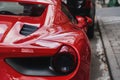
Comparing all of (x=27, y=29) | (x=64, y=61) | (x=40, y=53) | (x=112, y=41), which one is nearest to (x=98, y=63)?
(x=112, y=41)

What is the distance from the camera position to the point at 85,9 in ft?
29.9

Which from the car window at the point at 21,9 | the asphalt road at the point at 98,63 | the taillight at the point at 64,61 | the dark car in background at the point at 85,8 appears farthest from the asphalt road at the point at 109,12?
the taillight at the point at 64,61

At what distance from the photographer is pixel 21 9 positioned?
4.25m

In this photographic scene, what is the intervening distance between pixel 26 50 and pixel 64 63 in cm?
34

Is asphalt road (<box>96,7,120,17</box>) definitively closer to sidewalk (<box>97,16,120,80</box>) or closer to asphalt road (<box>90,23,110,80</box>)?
sidewalk (<box>97,16,120,80</box>)

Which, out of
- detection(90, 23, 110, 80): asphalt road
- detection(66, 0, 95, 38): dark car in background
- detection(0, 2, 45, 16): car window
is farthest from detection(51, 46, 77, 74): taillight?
detection(66, 0, 95, 38): dark car in background

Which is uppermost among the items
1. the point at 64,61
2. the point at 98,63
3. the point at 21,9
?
the point at 64,61

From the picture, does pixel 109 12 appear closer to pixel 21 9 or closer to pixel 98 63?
pixel 98 63

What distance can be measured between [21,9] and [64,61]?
59.3 inches

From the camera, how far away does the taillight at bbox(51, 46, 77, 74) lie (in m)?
2.88

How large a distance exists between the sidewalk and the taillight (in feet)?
8.41

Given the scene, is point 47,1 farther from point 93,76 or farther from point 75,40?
point 93,76

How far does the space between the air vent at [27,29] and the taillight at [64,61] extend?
436mm

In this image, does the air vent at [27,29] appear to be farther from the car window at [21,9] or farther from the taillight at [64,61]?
the car window at [21,9]
